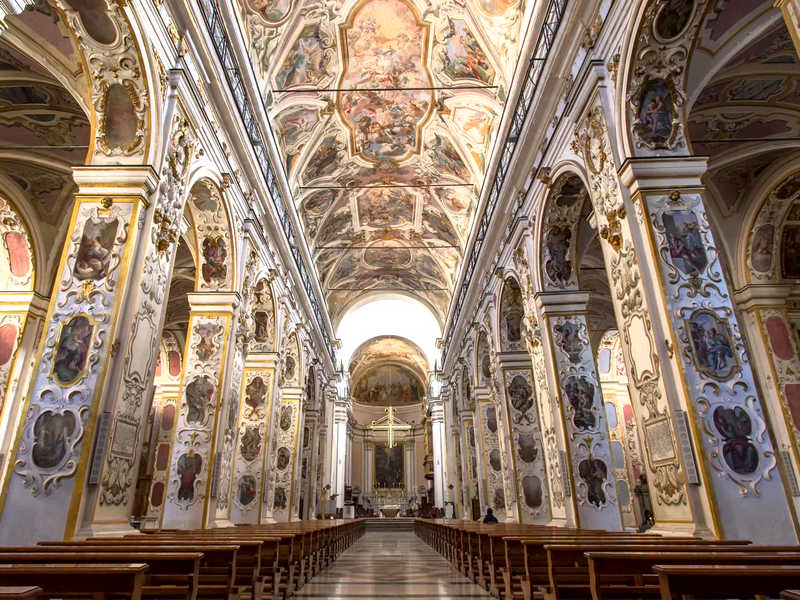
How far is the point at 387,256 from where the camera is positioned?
23.2 metres

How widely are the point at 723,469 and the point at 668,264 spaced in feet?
6.81

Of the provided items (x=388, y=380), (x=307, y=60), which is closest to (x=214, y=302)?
(x=307, y=60)

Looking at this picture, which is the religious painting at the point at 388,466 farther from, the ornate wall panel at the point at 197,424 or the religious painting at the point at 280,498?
the ornate wall panel at the point at 197,424

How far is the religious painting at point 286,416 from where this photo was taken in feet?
53.6

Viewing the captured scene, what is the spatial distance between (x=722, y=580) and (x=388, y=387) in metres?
38.5

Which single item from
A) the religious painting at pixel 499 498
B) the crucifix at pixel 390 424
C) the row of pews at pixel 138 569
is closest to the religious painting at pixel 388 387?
the crucifix at pixel 390 424

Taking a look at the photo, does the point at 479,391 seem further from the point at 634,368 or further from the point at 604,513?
the point at 634,368

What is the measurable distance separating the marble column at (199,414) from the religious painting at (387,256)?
12.4 m

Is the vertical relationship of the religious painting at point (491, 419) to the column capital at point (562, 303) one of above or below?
below

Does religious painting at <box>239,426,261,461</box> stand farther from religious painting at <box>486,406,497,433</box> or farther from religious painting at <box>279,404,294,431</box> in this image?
religious painting at <box>486,406,497,433</box>

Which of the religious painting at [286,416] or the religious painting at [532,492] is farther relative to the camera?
the religious painting at [286,416]

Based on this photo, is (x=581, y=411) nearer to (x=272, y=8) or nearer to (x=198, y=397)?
(x=198, y=397)

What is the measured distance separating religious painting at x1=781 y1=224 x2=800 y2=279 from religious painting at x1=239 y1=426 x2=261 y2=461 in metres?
11.9

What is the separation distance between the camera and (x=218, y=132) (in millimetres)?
8703
